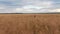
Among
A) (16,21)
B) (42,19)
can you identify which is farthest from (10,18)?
(42,19)

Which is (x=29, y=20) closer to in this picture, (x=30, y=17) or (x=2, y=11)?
(x=30, y=17)

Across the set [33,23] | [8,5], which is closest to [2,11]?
[8,5]

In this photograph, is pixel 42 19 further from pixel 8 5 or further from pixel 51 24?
pixel 8 5

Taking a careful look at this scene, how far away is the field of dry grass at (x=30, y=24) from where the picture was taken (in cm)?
45

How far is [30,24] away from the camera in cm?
45

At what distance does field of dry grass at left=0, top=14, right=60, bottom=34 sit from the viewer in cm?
45

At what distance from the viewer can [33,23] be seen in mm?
449

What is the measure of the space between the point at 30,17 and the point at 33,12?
4cm

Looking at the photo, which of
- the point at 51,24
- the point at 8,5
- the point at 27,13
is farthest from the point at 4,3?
the point at 51,24

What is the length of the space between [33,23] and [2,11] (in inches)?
6.1

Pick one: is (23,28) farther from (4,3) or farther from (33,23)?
(4,3)

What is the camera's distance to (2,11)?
0.49 meters

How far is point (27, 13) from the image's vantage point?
0.48 meters

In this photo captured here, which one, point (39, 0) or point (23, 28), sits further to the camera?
point (39, 0)
